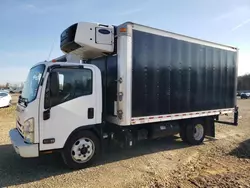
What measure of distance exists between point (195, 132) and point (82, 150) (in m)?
4.42

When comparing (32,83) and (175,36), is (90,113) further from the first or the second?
(175,36)

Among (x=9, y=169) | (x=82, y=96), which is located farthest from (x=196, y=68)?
(x=9, y=169)

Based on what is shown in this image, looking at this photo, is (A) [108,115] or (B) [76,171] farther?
(A) [108,115]

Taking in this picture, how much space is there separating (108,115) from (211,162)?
301 cm

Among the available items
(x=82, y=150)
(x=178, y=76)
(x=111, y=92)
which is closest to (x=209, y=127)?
(x=178, y=76)

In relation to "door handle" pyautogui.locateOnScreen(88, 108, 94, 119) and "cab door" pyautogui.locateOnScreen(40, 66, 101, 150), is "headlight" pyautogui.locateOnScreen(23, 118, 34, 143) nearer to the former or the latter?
"cab door" pyautogui.locateOnScreen(40, 66, 101, 150)

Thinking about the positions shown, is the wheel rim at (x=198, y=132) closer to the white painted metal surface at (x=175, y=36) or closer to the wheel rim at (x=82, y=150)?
the white painted metal surface at (x=175, y=36)

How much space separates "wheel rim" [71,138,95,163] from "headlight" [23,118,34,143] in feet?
3.15

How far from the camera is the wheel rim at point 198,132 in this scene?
8.25m

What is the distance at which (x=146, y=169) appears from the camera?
18.4 feet

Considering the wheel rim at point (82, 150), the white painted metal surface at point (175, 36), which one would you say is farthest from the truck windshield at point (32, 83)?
the white painted metal surface at point (175, 36)

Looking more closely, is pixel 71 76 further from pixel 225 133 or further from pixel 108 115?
pixel 225 133

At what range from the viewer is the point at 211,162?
20.4ft

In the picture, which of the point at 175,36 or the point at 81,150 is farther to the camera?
the point at 175,36
